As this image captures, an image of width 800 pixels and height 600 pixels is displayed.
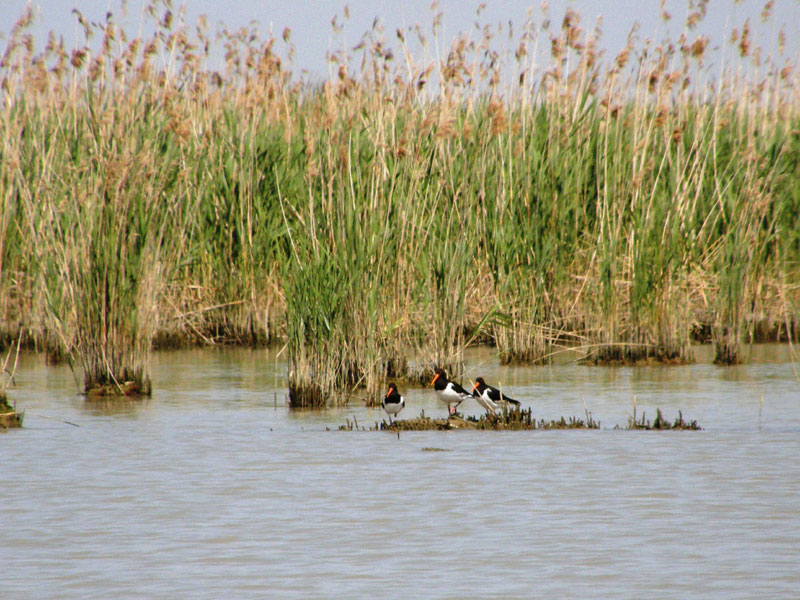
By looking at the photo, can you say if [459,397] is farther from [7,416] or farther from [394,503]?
[7,416]

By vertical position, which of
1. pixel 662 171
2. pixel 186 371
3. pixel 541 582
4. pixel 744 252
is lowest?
pixel 541 582

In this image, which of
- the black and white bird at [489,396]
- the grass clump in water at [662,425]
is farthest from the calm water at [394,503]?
the black and white bird at [489,396]

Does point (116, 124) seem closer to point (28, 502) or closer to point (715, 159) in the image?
point (28, 502)

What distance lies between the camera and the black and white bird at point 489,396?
30.9 feet

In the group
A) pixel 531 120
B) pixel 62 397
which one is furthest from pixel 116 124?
pixel 531 120

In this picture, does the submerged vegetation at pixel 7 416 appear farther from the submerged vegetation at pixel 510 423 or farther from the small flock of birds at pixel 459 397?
the small flock of birds at pixel 459 397

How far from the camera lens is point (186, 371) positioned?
1237 centimetres

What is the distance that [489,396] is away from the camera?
952 centimetres

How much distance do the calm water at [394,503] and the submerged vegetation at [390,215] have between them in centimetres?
86

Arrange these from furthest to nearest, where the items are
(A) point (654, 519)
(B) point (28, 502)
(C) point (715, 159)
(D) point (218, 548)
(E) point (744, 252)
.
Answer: (C) point (715, 159) < (E) point (744, 252) < (B) point (28, 502) < (A) point (654, 519) < (D) point (218, 548)

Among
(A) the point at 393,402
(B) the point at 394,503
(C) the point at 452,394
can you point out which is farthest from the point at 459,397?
(B) the point at 394,503

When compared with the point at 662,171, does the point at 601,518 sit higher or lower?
lower

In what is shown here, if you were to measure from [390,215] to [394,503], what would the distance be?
4.17 metres

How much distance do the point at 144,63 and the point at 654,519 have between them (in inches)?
257
